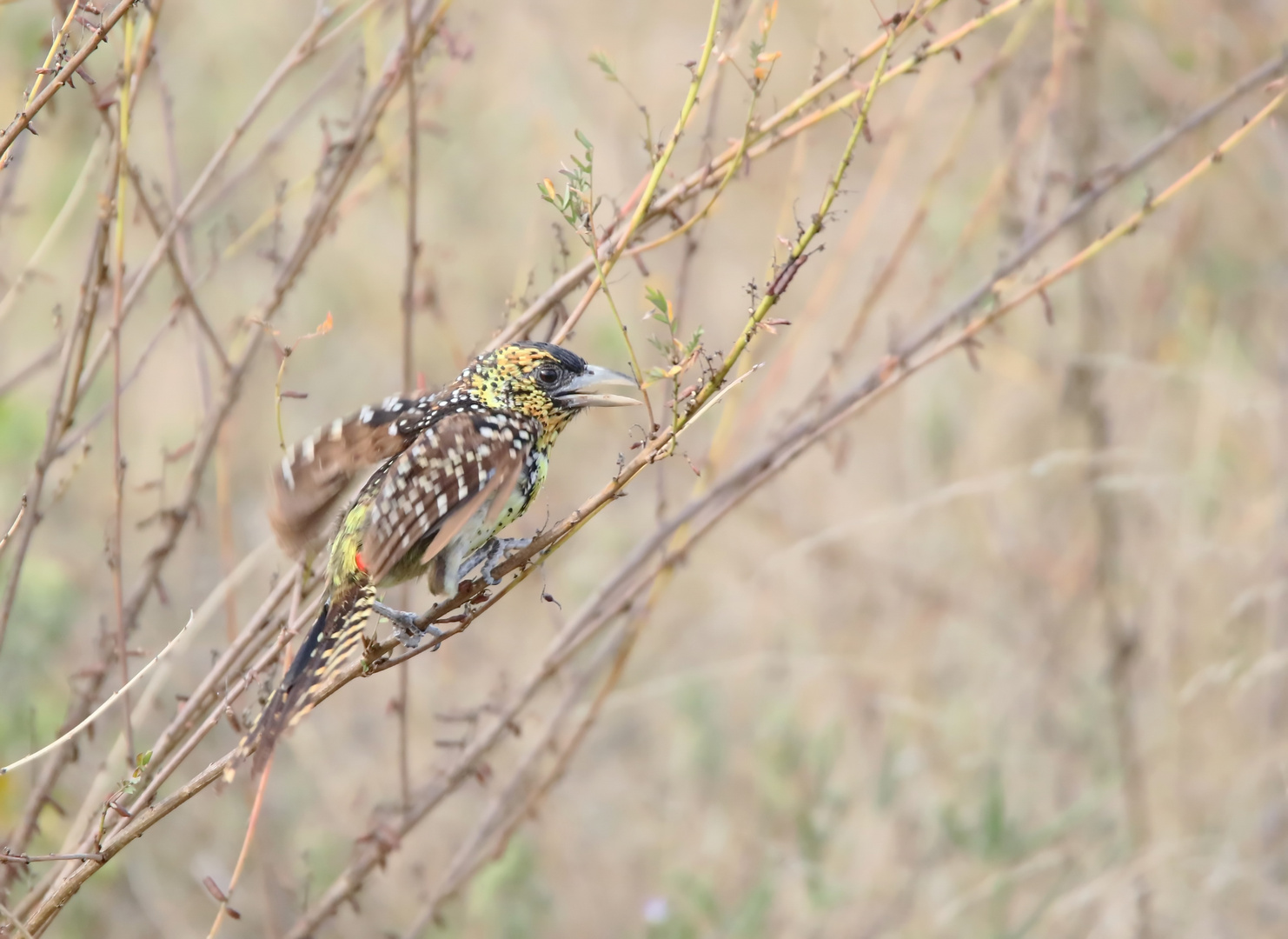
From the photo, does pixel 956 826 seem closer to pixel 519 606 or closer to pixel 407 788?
pixel 407 788

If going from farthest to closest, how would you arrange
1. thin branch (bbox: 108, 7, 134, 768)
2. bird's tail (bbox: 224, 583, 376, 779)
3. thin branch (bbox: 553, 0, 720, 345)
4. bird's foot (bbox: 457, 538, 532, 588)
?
bird's foot (bbox: 457, 538, 532, 588) → thin branch (bbox: 108, 7, 134, 768) → bird's tail (bbox: 224, 583, 376, 779) → thin branch (bbox: 553, 0, 720, 345)

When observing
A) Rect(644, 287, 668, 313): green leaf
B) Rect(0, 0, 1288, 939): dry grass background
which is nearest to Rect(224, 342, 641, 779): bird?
Rect(644, 287, 668, 313): green leaf

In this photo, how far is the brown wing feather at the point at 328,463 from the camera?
2.60m

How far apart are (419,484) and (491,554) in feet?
0.73

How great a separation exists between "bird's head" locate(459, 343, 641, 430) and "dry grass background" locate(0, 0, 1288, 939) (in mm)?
878

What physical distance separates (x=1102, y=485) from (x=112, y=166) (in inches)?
129

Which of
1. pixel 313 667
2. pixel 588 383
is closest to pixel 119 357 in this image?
pixel 313 667

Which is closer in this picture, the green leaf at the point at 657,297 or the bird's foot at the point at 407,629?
the green leaf at the point at 657,297

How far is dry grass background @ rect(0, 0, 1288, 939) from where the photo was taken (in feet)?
16.2

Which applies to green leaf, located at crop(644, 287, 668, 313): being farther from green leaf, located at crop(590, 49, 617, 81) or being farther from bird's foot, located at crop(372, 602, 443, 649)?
bird's foot, located at crop(372, 602, 443, 649)

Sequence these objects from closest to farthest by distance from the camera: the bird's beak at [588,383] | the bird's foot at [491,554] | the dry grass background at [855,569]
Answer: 1. the bird's foot at [491,554]
2. the bird's beak at [588,383]
3. the dry grass background at [855,569]

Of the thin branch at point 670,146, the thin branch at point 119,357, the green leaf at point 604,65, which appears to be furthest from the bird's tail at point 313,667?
the green leaf at point 604,65

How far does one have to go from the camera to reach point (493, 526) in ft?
9.50

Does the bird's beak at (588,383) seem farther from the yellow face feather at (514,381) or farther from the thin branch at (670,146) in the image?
the thin branch at (670,146)
